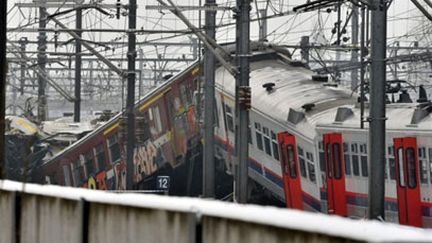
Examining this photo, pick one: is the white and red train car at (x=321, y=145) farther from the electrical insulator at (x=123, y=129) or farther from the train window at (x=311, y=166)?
the electrical insulator at (x=123, y=129)

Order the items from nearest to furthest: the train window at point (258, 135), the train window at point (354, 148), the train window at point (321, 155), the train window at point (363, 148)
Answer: the train window at point (363, 148)
the train window at point (354, 148)
the train window at point (321, 155)
the train window at point (258, 135)

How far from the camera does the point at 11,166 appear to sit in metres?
44.8

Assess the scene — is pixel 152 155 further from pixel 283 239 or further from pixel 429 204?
pixel 283 239

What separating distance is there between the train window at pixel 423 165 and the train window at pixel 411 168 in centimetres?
21

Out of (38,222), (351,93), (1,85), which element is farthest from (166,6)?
(38,222)

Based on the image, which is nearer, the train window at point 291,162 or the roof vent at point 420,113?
the roof vent at point 420,113

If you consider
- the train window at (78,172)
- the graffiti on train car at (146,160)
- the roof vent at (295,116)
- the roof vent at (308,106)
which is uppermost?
the roof vent at (308,106)

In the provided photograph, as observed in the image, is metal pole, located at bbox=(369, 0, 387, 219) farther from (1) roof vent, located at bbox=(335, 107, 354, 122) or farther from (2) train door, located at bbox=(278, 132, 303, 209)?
(2) train door, located at bbox=(278, 132, 303, 209)

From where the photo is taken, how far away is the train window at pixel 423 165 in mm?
24000

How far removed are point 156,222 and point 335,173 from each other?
19329mm

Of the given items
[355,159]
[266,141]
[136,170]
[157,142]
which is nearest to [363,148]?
[355,159]

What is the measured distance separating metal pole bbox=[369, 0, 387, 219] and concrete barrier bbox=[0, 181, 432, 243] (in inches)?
416

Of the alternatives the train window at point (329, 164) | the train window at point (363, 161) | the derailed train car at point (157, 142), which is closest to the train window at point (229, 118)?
the derailed train car at point (157, 142)

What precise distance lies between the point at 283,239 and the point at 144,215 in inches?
74.1
